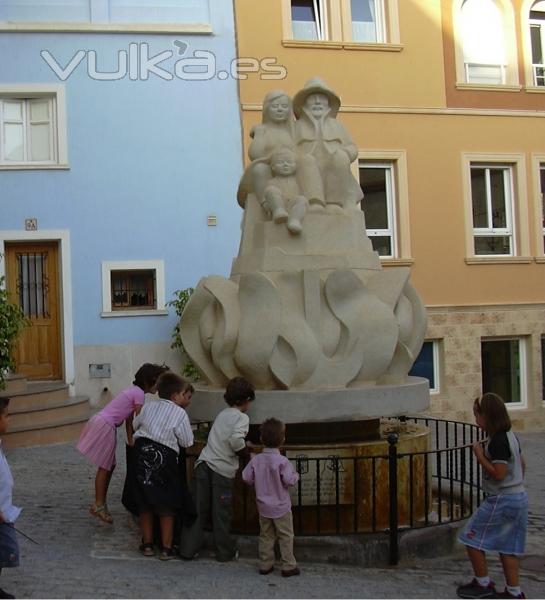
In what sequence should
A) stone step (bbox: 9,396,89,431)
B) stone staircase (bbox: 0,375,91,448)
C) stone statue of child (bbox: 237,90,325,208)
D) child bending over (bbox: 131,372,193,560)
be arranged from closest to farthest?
child bending over (bbox: 131,372,193,560)
stone statue of child (bbox: 237,90,325,208)
stone staircase (bbox: 0,375,91,448)
stone step (bbox: 9,396,89,431)

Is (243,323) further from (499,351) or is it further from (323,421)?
(499,351)

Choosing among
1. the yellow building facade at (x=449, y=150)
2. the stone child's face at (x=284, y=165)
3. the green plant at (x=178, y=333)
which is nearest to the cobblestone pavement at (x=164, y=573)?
the stone child's face at (x=284, y=165)

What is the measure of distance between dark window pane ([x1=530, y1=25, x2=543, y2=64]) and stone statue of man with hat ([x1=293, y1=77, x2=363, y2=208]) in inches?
393

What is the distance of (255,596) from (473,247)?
11.6 metres

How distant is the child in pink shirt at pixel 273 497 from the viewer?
5.68 meters

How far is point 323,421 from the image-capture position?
6.50 m

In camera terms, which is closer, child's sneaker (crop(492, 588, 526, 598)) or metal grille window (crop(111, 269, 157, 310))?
child's sneaker (crop(492, 588, 526, 598))

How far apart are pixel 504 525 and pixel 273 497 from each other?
1445 mm

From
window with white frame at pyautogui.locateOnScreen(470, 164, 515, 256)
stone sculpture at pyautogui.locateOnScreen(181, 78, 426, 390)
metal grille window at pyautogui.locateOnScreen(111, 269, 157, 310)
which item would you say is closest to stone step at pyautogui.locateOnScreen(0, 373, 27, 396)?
metal grille window at pyautogui.locateOnScreen(111, 269, 157, 310)

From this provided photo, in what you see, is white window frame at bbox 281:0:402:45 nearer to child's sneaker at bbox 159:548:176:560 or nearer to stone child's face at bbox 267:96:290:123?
stone child's face at bbox 267:96:290:123

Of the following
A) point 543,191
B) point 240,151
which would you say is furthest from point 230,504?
point 543,191

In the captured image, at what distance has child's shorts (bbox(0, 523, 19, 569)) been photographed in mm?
5012

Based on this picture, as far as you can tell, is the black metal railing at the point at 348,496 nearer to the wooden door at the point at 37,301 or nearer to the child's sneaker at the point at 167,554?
the child's sneaker at the point at 167,554

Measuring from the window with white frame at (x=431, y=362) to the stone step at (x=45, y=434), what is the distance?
614 cm
